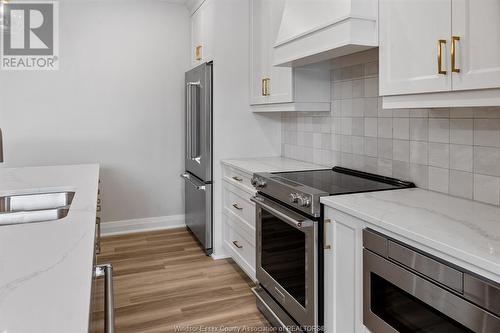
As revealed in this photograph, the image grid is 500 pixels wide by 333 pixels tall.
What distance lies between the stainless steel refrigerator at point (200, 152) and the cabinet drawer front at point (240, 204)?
0.21 metres

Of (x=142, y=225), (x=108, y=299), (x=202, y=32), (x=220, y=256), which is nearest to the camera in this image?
(x=108, y=299)

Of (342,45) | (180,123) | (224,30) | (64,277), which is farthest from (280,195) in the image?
(180,123)

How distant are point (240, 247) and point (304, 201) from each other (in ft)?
4.30

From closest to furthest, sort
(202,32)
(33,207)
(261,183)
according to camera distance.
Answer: (33,207) < (261,183) < (202,32)

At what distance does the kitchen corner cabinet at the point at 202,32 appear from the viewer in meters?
3.43

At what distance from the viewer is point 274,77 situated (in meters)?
3.00

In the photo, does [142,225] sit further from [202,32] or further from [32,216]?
[32,216]

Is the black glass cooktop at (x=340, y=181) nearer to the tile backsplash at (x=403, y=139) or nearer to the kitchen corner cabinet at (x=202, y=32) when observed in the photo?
the tile backsplash at (x=403, y=139)

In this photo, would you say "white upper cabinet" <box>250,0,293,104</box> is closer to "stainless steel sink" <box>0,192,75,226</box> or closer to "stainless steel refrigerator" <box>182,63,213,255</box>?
"stainless steel refrigerator" <box>182,63,213,255</box>

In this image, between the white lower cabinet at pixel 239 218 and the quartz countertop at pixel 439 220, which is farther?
the white lower cabinet at pixel 239 218

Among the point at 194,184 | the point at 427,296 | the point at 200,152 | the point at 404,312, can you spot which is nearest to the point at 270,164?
the point at 200,152

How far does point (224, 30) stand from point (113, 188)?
6.92ft

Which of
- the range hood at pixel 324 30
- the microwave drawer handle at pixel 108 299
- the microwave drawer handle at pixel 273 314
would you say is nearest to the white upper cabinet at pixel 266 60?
the range hood at pixel 324 30

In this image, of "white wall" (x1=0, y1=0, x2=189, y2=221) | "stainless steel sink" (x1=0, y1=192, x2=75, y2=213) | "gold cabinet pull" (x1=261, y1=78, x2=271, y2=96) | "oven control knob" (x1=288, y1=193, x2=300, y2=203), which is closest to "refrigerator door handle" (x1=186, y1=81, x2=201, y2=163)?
"white wall" (x1=0, y1=0, x2=189, y2=221)
